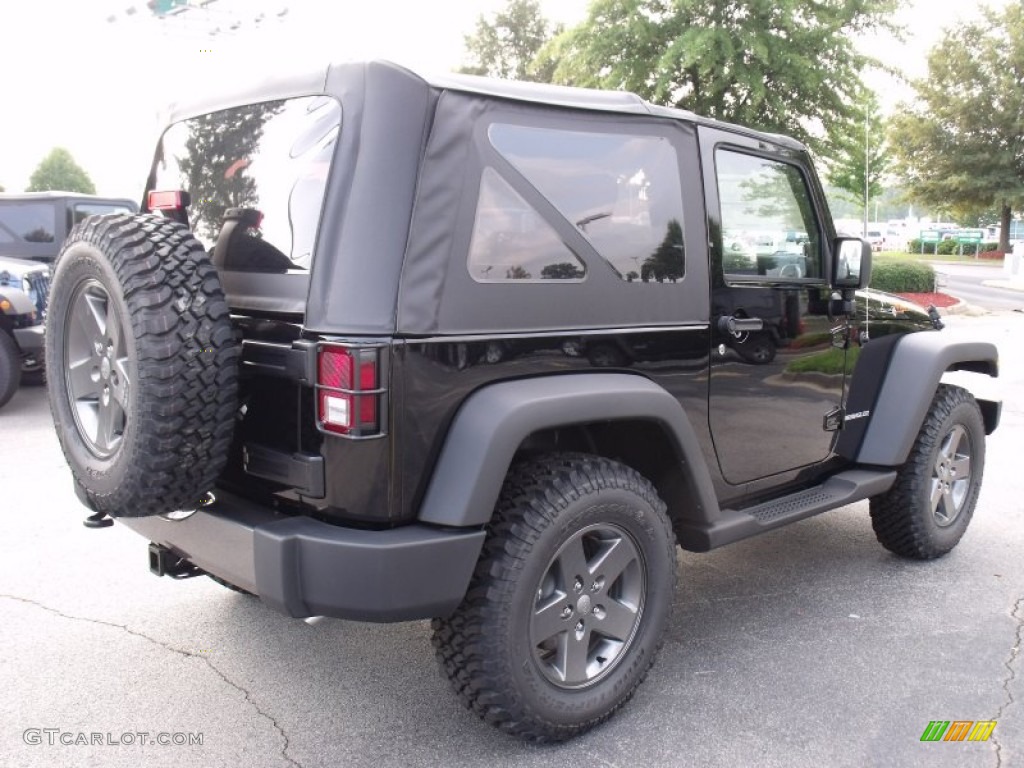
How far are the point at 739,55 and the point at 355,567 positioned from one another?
14196mm

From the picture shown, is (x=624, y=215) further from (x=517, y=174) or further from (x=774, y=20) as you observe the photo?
(x=774, y=20)

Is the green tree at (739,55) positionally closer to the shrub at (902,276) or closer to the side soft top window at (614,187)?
the shrub at (902,276)

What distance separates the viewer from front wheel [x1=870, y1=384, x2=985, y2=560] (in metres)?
4.24

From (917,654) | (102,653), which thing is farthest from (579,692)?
(102,653)

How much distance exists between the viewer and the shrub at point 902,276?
762 inches

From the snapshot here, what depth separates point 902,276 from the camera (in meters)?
19.6

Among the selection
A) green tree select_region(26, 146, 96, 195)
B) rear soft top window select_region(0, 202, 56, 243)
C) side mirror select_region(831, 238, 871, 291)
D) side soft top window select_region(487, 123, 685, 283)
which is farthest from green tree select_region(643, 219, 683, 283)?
green tree select_region(26, 146, 96, 195)

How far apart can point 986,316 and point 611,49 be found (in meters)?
9.10

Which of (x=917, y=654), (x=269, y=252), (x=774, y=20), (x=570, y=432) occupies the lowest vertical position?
(x=917, y=654)

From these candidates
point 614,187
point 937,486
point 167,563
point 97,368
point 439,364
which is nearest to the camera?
point 439,364

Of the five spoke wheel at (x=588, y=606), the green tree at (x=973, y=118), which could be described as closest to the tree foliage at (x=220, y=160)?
the five spoke wheel at (x=588, y=606)

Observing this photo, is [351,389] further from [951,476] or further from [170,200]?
[951,476]

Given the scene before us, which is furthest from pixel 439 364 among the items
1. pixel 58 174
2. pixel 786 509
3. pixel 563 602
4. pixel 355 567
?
pixel 58 174

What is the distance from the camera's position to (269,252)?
9.13 feet
